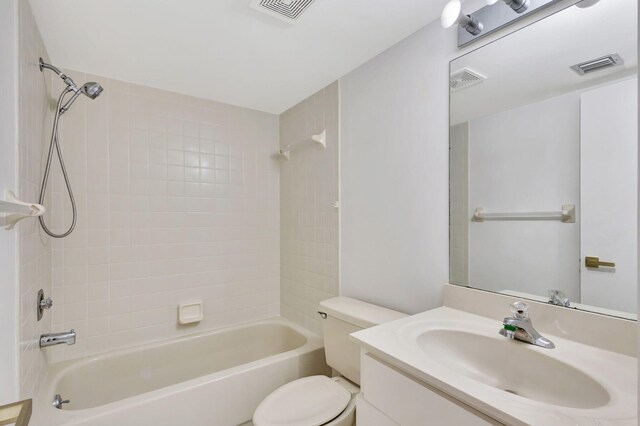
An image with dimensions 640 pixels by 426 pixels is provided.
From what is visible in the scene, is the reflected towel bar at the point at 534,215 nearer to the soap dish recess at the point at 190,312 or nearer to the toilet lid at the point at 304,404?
the toilet lid at the point at 304,404

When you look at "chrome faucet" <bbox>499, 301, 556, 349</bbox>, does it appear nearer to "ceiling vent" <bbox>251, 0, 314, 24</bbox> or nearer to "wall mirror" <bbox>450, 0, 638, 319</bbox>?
"wall mirror" <bbox>450, 0, 638, 319</bbox>

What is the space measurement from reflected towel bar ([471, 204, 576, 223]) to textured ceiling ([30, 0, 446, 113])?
0.90 m

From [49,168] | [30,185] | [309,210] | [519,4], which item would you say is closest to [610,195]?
[519,4]

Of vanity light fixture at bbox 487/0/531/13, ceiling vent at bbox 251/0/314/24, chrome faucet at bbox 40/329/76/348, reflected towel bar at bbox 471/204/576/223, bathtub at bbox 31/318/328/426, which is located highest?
ceiling vent at bbox 251/0/314/24

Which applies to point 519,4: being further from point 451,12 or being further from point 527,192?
point 527,192

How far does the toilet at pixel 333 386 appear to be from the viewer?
4.26 feet

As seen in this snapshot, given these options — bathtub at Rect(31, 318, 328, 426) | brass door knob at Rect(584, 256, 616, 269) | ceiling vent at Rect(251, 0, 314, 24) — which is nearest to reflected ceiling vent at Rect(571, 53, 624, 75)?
brass door knob at Rect(584, 256, 616, 269)

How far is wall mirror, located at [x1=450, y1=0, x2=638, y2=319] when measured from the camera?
898 mm

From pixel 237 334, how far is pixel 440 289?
1608mm

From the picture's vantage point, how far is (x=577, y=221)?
0.99 meters

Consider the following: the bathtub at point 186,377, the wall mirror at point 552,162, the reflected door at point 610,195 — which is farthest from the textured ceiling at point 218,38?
the bathtub at point 186,377

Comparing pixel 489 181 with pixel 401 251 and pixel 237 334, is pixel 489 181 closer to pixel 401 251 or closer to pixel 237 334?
pixel 401 251

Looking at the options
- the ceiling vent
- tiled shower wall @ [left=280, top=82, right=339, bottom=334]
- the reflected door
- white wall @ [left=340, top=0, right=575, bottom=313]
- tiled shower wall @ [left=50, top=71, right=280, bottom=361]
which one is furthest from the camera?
tiled shower wall @ [left=280, top=82, right=339, bottom=334]

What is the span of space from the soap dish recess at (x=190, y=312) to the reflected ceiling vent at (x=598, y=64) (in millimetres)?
2372
